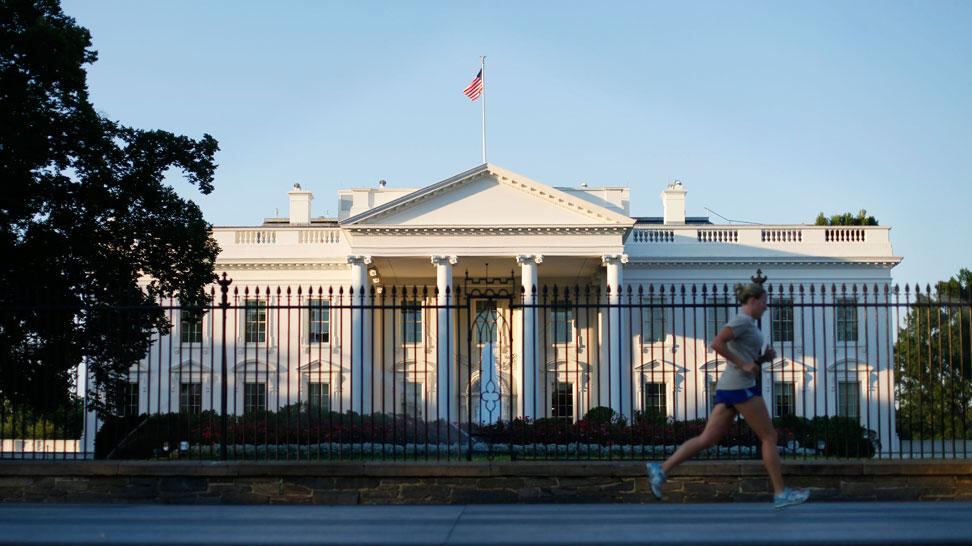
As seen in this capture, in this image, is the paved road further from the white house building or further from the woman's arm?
the white house building

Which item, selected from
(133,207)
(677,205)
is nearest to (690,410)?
(677,205)

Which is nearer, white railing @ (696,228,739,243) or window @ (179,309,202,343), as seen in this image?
window @ (179,309,202,343)

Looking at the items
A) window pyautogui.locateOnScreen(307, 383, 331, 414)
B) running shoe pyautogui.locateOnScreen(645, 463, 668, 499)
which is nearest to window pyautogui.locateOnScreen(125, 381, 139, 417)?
window pyautogui.locateOnScreen(307, 383, 331, 414)

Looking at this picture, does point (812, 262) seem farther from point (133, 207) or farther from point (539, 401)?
point (133, 207)

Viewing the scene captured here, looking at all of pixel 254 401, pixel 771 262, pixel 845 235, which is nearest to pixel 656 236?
pixel 771 262

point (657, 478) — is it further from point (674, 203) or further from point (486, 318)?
point (674, 203)

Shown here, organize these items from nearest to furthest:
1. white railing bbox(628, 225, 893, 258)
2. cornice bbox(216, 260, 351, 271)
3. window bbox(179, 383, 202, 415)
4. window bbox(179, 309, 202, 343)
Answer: window bbox(179, 383, 202, 415) < window bbox(179, 309, 202, 343) < cornice bbox(216, 260, 351, 271) < white railing bbox(628, 225, 893, 258)

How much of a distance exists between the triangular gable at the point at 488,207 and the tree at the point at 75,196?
776 inches

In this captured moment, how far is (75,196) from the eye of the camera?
21797 mm

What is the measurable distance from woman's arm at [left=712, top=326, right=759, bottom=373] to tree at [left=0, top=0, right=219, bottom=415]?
11.4 metres

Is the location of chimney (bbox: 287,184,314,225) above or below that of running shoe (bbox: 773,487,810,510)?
above

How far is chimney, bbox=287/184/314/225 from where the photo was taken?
53.8 meters

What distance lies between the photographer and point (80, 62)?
21750mm

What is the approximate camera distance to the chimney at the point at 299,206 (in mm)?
53844
